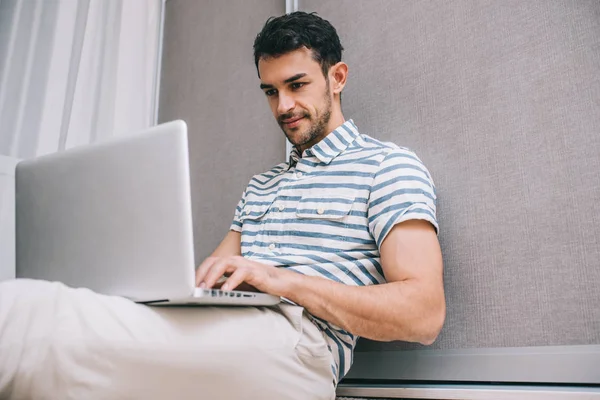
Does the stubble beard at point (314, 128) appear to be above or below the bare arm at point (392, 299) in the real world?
above

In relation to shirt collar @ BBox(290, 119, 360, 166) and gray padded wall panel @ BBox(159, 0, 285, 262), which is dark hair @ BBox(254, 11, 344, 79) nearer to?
shirt collar @ BBox(290, 119, 360, 166)

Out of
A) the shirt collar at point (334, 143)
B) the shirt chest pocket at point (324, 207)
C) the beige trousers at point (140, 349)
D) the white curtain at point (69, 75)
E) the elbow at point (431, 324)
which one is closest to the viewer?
the beige trousers at point (140, 349)

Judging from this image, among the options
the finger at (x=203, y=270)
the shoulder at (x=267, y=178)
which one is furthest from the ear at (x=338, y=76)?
the finger at (x=203, y=270)

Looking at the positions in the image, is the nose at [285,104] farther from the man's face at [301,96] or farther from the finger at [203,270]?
the finger at [203,270]

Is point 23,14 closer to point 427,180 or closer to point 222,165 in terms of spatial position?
point 222,165

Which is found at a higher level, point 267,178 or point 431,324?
point 267,178

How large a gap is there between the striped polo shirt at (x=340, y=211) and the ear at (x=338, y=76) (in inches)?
5.5

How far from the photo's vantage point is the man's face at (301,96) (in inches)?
48.3

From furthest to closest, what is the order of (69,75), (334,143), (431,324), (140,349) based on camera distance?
1. (69,75)
2. (334,143)
3. (431,324)
4. (140,349)

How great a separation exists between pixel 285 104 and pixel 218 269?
593mm

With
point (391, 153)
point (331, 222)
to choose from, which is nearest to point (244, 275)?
point (331, 222)

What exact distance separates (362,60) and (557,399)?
99 centimetres

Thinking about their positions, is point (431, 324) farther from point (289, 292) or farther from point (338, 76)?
point (338, 76)

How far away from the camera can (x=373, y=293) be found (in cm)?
83
